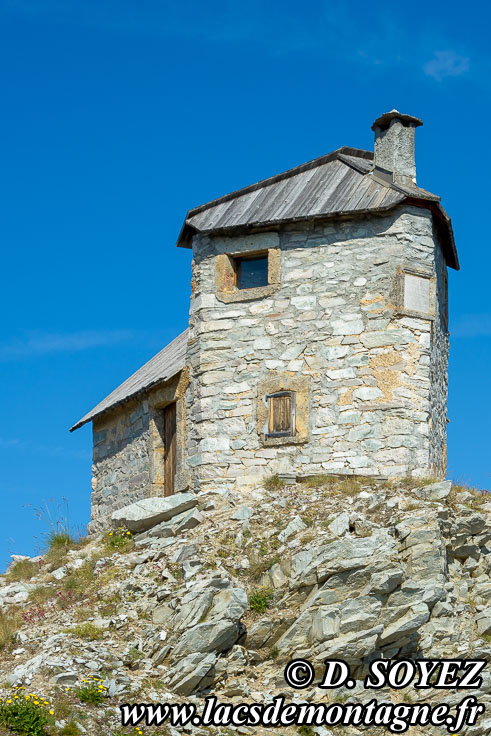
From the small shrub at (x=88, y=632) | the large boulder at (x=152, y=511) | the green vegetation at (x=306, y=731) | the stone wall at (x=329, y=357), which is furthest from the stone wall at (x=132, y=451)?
the green vegetation at (x=306, y=731)

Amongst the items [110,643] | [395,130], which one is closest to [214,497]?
[110,643]

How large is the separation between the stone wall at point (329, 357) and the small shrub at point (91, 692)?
5.73 metres

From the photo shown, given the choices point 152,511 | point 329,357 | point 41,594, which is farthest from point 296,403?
point 41,594

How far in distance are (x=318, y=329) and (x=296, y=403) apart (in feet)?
4.45

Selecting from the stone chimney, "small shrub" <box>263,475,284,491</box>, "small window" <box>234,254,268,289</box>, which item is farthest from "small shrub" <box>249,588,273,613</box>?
the stone chimney

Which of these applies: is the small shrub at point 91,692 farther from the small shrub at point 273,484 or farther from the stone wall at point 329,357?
the stone wall at point 329,357

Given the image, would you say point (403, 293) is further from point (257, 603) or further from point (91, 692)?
point (91, 692)

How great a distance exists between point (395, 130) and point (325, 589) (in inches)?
355

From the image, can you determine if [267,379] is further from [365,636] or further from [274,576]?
[365,636]

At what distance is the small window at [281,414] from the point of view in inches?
806

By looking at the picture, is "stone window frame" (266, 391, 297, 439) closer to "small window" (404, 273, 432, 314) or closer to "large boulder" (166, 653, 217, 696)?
"small window" (404, 273, 432, 314)

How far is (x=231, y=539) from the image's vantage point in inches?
744

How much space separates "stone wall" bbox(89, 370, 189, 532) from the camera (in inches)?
872

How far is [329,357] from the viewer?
67.3 feet
